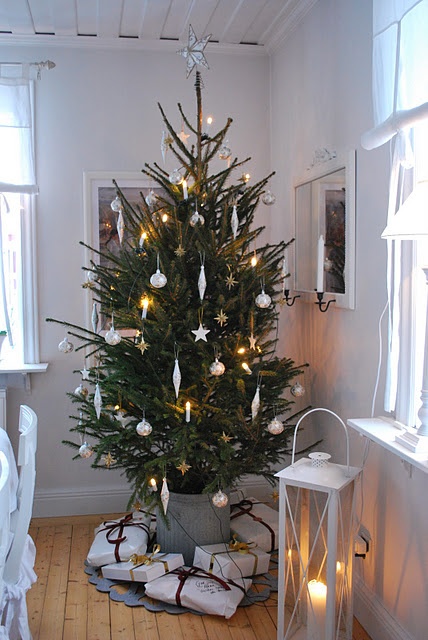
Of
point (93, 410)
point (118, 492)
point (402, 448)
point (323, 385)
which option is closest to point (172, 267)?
point (93, 410)

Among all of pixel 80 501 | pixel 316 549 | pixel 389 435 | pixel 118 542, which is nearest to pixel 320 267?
pixel 389 435

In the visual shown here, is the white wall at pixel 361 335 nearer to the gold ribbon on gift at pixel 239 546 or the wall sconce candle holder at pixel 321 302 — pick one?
the wall sconce candle holder at pixel 321 302

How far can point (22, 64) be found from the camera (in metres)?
3.47

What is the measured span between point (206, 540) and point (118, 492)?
967 millimetres

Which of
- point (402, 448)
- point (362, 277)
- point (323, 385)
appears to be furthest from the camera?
point (323, 385)

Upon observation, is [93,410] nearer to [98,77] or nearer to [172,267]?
[172,267]

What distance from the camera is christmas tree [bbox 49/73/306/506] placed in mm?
2678

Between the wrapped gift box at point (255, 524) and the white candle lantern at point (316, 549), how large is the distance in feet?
2.25

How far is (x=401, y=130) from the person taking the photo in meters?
1.92

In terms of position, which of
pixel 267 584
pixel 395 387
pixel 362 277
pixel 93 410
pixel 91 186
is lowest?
pixel 267 584

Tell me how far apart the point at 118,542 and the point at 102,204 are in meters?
1.78

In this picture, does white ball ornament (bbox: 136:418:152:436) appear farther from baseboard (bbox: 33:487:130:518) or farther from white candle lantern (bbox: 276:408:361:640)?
baseboard (bbox: 33:487:130:518)

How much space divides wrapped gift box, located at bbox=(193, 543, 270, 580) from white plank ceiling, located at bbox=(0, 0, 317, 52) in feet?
8.09

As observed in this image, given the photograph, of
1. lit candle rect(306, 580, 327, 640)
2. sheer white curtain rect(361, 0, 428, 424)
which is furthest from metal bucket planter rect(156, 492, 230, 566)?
sheer white curtain rect(361, 0, 428, 424)
